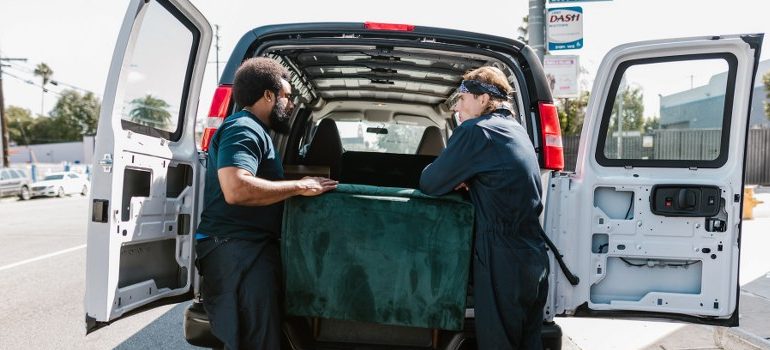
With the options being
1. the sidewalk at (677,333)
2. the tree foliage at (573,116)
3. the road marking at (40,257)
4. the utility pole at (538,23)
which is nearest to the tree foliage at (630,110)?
the sidewalk at (677,333)

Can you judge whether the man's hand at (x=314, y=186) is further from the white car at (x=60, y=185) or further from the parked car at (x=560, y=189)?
the white car at (x=60, y=185)

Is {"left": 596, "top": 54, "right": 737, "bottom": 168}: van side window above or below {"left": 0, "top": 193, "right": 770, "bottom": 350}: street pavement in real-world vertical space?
above

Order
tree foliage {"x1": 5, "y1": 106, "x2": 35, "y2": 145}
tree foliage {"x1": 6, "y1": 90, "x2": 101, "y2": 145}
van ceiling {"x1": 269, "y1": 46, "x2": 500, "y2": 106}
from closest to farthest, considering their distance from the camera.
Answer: van ceiling {"x1": 269, "y1": 46, "x2": 500, "y2": 106}
tree foliage {"x1": 6, "y1": 90, "x2": 101, "y2": 145}
tree foliage {"x1": 5, "y1": 106, "x2": 35, "y2": 145}

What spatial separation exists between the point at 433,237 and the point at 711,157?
5.26 ft

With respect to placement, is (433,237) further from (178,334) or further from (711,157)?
(178,334)

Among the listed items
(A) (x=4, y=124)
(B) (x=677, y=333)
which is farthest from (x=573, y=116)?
(A) (x=4, y=124)

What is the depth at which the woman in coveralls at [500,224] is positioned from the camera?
266cm

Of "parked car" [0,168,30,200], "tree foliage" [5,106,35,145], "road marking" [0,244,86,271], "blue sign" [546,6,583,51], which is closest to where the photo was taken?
"blue sign" [546,6,583,51]

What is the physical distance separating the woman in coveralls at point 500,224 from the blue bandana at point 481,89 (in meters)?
0.17

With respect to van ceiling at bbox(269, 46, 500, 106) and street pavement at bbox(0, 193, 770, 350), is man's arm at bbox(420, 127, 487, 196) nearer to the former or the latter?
van ceiling at bbox(269, 46, 500, 106)

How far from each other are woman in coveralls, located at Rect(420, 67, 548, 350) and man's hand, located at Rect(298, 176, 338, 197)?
1.41ft

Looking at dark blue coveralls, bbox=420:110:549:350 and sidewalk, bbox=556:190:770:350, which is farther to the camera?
sidewalk, bbox=556:190:770:350

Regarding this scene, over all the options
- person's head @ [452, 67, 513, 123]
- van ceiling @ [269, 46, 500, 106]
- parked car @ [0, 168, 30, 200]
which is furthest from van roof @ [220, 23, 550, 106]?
parked car @ [0, 168, 30, 200]

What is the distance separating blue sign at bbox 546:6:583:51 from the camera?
299 inches
